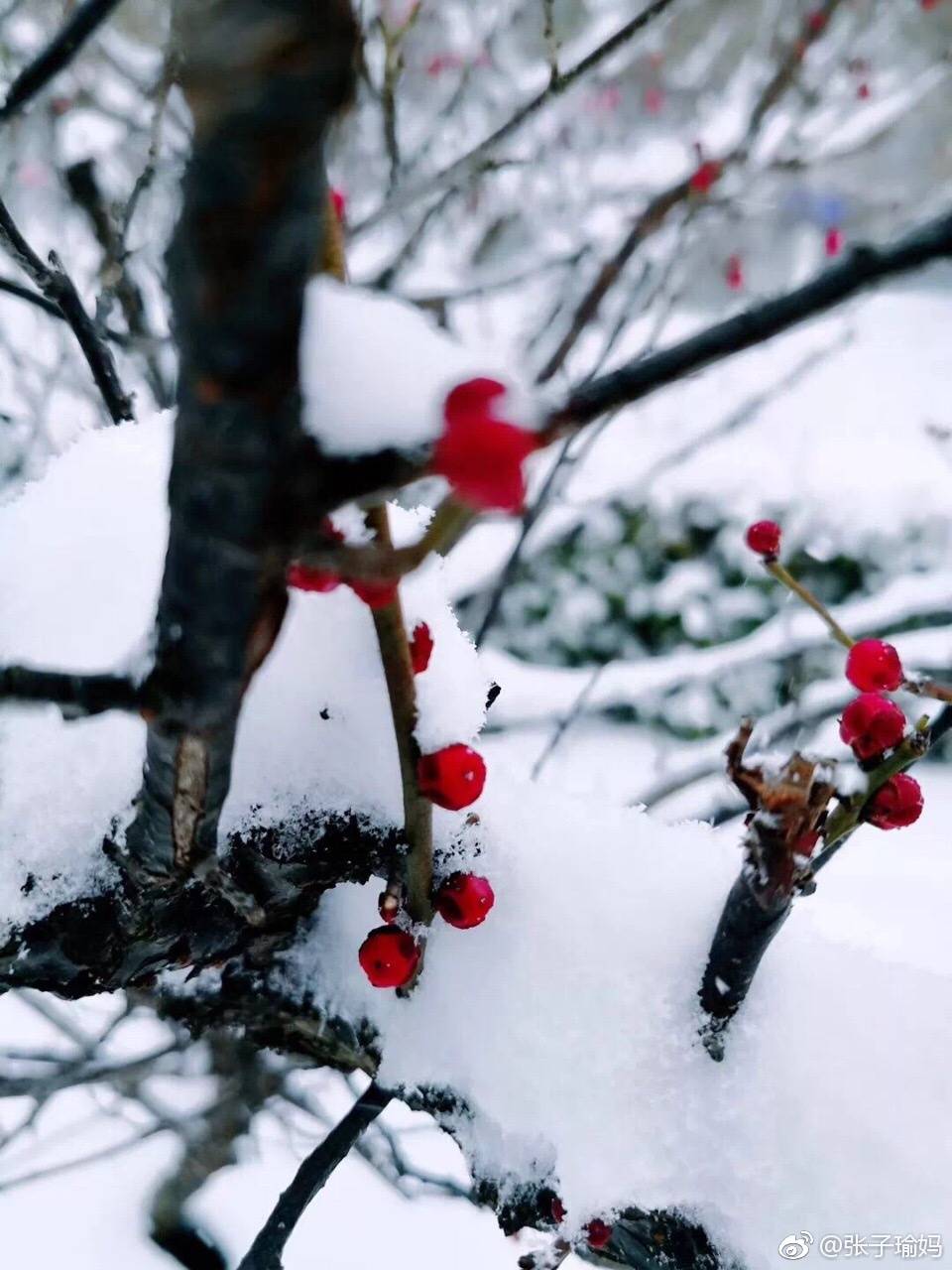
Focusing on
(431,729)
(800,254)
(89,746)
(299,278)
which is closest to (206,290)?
(299,278)

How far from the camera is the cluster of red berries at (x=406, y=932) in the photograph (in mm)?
Result: 564

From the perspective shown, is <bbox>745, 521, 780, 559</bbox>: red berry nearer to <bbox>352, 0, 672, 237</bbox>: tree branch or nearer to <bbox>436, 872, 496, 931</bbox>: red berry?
<bbox>436, 872, 496, 931</bbox>: red berry

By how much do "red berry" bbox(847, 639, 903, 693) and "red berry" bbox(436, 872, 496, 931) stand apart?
29 centimetres

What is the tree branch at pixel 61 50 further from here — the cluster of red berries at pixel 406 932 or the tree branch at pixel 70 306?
the cluster of red berries at pixel 406 932

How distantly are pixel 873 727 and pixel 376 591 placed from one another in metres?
0.31

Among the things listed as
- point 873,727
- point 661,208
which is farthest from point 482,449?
point 661,208

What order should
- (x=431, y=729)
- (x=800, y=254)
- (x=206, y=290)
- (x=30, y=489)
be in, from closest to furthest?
(x=206, y=290) < (x=431, y=729) < (x=30, y=489) < (x=800, y=254)

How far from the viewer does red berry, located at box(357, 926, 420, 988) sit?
0.56 metres

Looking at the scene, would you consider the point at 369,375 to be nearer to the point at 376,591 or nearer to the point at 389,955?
the point at 376,591

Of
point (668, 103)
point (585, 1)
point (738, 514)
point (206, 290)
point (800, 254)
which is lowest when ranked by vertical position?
point (206, 290)

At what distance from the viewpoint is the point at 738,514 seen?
342 centimetres

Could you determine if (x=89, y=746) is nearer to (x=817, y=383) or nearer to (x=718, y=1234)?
(x=718, y=1234)

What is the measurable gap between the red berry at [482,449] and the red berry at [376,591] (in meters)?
0.07

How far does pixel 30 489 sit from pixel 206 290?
0.59 meters
